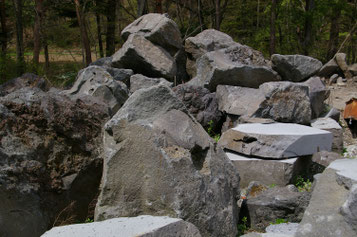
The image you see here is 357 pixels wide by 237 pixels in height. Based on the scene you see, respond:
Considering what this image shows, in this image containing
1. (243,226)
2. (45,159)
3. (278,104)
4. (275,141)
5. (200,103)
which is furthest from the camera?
(200,103)

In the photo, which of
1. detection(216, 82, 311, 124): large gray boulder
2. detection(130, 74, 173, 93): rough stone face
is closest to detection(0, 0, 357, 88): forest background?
detection(130, 74, 173, 93): rough stone face

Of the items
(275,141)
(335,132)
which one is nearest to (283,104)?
(335,132)

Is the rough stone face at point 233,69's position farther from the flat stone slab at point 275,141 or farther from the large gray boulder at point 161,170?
the large gray boulder at point 161,170

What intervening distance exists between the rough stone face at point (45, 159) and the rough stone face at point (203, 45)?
15.8 ft

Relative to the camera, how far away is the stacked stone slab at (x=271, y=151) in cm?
471

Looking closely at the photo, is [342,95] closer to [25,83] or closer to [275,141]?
[275,141]

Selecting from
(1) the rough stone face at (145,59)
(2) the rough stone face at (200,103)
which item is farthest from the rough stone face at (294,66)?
(1) the rough stone face at (145,59)

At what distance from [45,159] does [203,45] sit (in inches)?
217

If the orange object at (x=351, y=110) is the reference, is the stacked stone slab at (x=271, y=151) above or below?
above

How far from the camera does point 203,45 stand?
325 inches

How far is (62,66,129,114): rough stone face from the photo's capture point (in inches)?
245

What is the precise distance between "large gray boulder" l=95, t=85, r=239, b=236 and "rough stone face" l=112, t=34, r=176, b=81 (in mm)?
4809

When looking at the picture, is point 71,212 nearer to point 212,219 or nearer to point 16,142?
point 16,142

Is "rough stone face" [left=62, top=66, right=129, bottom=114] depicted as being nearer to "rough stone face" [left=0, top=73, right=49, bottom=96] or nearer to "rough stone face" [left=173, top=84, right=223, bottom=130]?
"rough stone face" [left=0, top=73, right=49, bottom=96]
